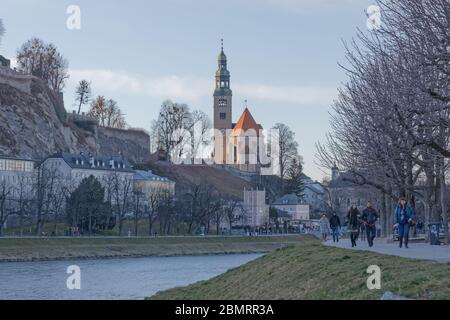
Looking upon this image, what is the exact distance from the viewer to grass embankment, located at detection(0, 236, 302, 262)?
7150cm

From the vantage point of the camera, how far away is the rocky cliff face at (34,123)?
118188mm

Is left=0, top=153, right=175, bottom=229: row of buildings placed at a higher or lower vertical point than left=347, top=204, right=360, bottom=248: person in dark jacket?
higher

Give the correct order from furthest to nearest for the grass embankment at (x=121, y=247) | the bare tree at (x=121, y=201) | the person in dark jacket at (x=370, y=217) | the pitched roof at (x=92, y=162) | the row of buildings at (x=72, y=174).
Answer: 1. the pitched roof at (x=92, y=162)
2. the row of buildings at (x=72, y=174)
3. the bare tree at (x=121, y=201)
4. the grass embankment at (x=121, y=247)
5. the person in dark jacket at (x=370, y=217)

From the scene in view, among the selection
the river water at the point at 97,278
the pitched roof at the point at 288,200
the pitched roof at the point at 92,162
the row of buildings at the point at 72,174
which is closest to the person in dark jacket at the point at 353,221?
the river water at the point at 97,278

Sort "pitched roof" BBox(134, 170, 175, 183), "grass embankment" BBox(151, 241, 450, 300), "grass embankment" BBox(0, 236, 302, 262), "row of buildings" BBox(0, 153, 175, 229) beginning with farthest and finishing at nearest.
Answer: "pitched roof" BBox(134, 170, 175, 183)
"row of buildings" BBox(0, 153, 175, 229)
"grass embankment" BBox(0, 236, 302, 262)
"grass embankment" BBox(151, 241, 450, 300)

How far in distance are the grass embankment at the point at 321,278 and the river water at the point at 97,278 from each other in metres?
7.42

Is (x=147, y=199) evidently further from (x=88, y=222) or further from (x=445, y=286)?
(x=445, y=286)

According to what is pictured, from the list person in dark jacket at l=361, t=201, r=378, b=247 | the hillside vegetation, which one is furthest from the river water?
the hillside vegetation

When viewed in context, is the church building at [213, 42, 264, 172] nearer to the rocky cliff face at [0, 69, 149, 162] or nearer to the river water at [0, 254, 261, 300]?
the rocky cliff face at [0, 69, 149, 162]

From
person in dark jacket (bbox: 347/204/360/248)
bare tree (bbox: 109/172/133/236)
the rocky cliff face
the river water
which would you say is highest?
the rocky cliff face

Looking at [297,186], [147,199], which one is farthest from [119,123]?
[147,199]

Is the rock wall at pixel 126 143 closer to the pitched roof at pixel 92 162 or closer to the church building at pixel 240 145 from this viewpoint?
the pitched roof at pixel 92 162

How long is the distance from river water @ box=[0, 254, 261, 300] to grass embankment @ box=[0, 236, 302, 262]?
3.07 metres

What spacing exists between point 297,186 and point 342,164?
394 ft
